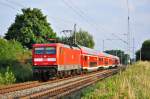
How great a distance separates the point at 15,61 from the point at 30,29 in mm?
23458

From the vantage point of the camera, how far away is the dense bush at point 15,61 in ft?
114

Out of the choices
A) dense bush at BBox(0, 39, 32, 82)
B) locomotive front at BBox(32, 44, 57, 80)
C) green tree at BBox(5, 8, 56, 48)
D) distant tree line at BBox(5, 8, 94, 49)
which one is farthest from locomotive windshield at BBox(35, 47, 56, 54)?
green tree at BBox(5, 8, 56, 48)

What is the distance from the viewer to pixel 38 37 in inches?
2485

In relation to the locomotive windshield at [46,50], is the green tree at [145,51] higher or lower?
higher

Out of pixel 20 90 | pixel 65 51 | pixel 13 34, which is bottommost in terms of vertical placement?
pixel 20 90

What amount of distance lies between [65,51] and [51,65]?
3.07 meters

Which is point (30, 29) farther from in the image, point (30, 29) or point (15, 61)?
point (15, 61)

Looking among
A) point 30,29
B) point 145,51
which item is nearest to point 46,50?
point 30,29

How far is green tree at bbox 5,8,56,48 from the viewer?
61500mm

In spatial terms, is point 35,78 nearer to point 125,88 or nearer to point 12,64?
point 12,64

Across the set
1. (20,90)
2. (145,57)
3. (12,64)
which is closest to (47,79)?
(12,64)

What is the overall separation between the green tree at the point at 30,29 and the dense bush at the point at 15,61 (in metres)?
12.5

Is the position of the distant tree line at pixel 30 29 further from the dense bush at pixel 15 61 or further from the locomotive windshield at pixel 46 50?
the locomotive windshield at pixel 46 50

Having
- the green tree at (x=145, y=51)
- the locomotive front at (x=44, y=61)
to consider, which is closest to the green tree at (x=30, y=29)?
the locomotive front at (x=44, y=61)
